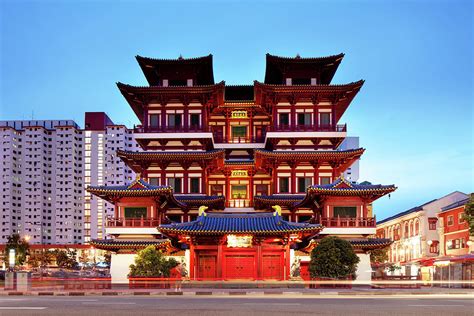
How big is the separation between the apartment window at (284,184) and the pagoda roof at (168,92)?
10589mm

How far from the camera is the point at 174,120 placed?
51406 millimetres

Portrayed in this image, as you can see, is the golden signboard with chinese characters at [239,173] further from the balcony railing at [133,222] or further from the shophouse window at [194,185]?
the balcony railing at [133,222]

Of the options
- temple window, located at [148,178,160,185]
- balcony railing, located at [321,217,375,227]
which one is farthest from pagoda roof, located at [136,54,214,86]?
balcony railing, located at [321,217,375,227]

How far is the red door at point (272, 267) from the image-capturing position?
40031 mm

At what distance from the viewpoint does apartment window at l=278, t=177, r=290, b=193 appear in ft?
164

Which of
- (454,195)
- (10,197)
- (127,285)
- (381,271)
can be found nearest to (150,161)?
(127,285)

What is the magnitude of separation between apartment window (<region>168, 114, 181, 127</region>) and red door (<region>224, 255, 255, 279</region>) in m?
16.5

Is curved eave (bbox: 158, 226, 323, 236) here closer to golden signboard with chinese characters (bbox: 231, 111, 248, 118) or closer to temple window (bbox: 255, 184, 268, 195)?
temple window (bbox: 255, 184, 268, 195)

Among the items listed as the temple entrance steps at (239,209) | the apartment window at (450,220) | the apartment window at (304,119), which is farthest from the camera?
the apartment window at (450,220)

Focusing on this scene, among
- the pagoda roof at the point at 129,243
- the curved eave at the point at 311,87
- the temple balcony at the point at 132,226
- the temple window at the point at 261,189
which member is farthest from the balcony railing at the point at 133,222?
the curved eave at the point at 311,87

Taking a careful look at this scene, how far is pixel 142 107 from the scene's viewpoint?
5322cm

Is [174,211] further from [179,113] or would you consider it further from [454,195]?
[454,195]

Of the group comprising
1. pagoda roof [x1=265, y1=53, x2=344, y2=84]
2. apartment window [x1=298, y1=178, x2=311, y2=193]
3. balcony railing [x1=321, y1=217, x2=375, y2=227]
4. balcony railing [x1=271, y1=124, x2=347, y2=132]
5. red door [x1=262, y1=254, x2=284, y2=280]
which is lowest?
red door [x1=262, y1=254, x2=284, y2=280]

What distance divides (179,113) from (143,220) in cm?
1281
